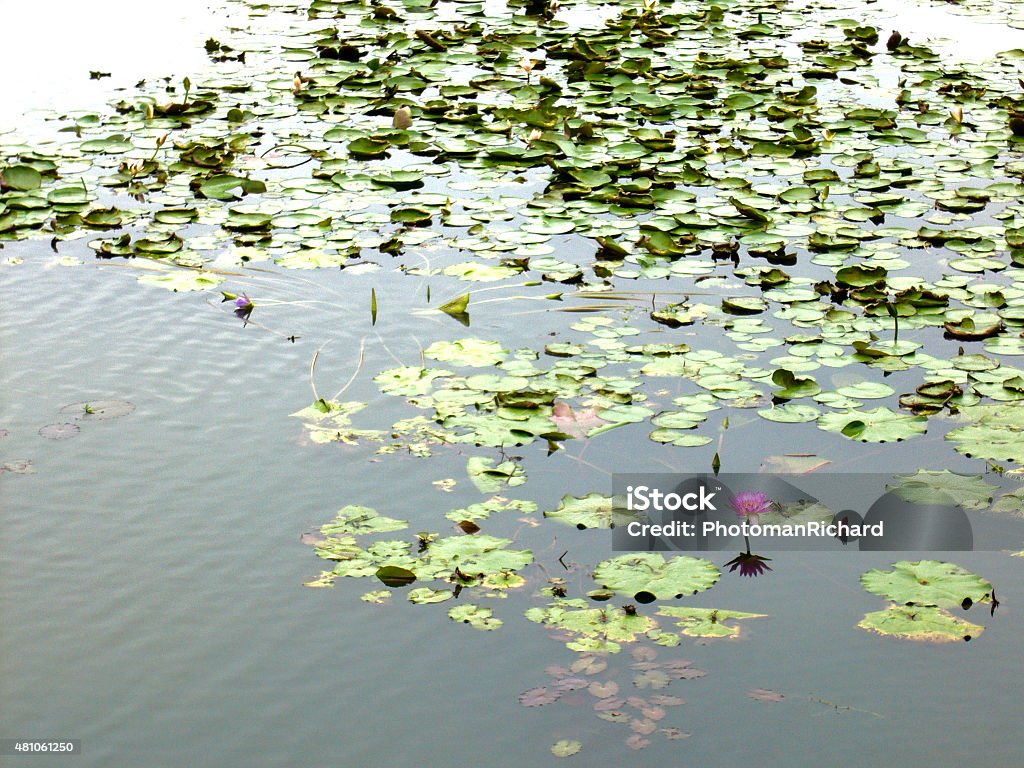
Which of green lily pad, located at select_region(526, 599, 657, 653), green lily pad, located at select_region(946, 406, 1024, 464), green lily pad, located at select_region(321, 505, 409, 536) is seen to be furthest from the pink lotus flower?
green lily pad, located at select_region(321, 505, 409, 536)

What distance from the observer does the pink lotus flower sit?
3.63 meters

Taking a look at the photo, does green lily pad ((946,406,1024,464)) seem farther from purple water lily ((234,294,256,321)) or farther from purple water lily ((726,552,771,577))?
purple water lily ((234,294,256,321))

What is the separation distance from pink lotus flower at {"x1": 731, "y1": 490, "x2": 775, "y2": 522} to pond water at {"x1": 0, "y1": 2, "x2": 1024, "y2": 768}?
17 cm

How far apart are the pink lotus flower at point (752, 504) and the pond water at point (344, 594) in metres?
0.17

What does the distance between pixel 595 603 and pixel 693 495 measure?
637 millimetres

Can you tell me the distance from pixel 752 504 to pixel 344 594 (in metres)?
1.30

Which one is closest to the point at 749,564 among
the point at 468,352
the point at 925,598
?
the point at 925,598

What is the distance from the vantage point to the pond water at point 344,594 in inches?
112

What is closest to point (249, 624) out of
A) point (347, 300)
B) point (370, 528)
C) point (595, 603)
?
point (370, 528)

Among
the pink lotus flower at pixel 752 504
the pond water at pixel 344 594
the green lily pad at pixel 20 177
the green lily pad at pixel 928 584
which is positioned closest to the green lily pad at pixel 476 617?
the pond water at pixel 344 594

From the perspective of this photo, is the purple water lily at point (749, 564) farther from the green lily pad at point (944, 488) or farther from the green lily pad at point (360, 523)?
the green lily pad at point (360, 523)

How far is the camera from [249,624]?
126 inches

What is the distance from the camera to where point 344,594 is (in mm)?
3299

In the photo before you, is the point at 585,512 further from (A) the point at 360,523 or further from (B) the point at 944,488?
(B) the point at 944,488
